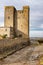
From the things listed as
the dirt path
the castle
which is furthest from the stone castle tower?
the dirt path

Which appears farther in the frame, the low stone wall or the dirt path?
the low stone wall

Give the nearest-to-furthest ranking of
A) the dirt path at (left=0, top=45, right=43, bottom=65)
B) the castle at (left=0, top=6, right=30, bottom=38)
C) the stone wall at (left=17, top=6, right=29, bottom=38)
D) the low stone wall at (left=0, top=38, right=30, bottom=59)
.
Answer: the dirt path at (left=0, top=45, right=43, bottom=65) < the low stone wall at (left=0, top=38, right=30, bottom=59) < the castle at (left=0, top=6, right=30, bottom=38) < the stone wall at (left=17, top=6, right=29, bottom=38)

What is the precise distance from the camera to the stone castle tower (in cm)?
3670

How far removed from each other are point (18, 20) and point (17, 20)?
25cm

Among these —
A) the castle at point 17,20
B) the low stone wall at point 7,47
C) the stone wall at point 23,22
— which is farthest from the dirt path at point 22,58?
the stone wall at point 23,22

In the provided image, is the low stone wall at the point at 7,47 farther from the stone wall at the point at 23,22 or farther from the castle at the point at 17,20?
the stone wall at the point at 23,22

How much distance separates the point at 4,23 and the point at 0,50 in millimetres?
21537

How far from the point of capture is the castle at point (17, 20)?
36625 millimetres

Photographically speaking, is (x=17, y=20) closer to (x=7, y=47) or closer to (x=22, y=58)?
(x=7, y=47)

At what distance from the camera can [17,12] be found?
38.4 metres

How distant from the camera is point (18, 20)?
37.8 m

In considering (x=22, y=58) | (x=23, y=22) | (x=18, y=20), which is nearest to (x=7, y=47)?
(x=22, y=58)

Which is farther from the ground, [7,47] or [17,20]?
[17,20]

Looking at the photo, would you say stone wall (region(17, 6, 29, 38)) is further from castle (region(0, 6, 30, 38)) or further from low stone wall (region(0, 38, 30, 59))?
low stone wall (region(0, 38, 30, 59))
